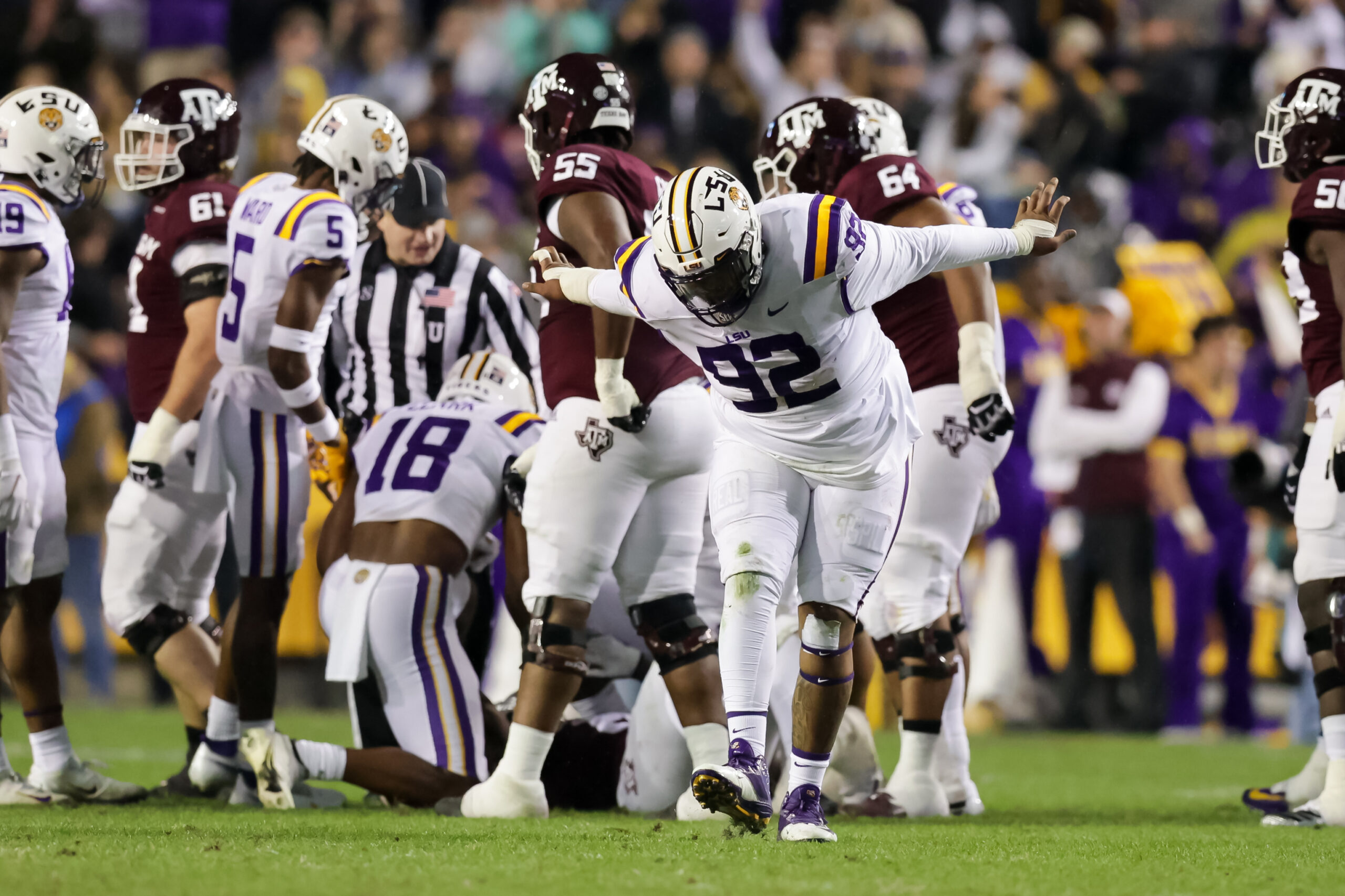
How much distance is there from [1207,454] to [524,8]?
791 centimetres

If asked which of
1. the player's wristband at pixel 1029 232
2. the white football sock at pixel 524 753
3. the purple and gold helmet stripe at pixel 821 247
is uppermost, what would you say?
the player's wristband at pixel 1029 232

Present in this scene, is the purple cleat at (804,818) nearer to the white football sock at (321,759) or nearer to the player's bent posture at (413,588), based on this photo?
the player's bent posture at (413,588)

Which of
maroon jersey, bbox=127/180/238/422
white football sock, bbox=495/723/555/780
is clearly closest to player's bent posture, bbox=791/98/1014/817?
white football sock, bbox=495/723/555/780

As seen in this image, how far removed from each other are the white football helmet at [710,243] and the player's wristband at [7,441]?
237 cm

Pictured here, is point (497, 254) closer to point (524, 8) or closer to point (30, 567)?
point (524, 8)

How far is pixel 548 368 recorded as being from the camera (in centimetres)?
522

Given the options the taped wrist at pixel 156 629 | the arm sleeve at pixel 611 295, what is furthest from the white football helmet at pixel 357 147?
the arm sleeve at pixel 611 295

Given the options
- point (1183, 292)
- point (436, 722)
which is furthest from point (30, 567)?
point (1183, 292)

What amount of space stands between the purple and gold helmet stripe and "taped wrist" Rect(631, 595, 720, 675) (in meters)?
1.39

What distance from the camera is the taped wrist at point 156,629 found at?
5.93m

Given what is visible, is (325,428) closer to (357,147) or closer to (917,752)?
(357,147)

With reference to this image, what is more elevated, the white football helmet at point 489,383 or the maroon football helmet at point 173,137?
the maroon football helmet at point 173,137

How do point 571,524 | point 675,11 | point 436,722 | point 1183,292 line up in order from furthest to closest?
1. point 675,11
2. point 1183,292
3. point 436,722
4. point 571,524

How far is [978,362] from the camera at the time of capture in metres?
5.10
